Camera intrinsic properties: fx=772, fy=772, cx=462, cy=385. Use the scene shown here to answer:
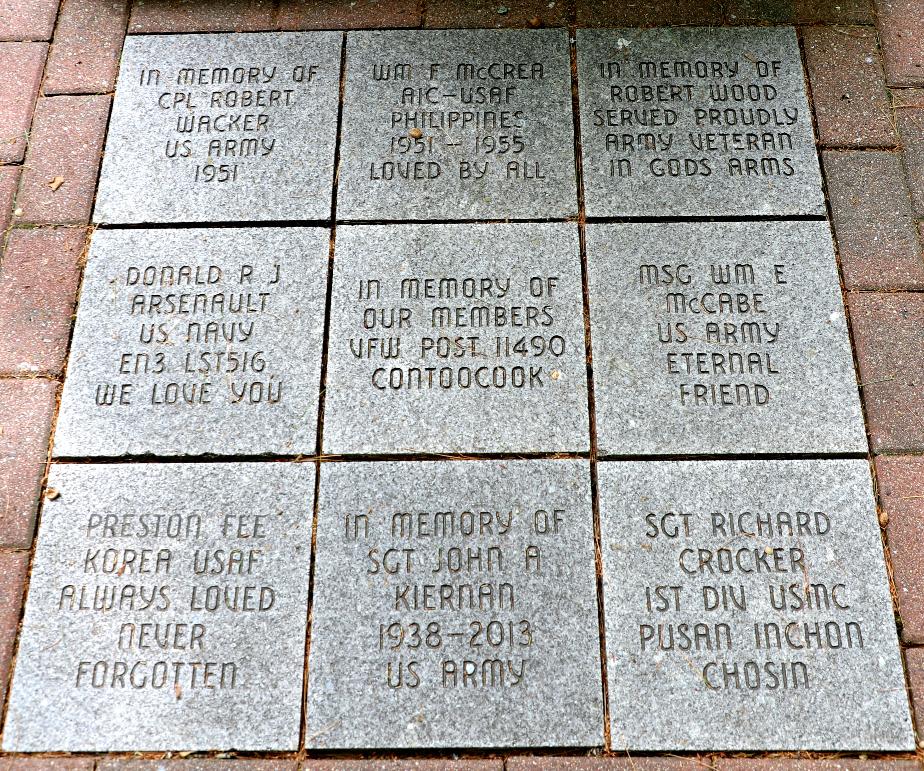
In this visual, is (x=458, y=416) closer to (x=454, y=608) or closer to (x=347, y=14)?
(x=454, y=608)

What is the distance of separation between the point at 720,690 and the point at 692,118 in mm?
2198

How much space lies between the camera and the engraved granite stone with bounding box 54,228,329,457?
Answer: 2764mm

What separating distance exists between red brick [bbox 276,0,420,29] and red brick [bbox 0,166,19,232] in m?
1.30

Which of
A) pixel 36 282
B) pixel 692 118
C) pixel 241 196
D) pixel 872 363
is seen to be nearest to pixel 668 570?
pixel 872 363

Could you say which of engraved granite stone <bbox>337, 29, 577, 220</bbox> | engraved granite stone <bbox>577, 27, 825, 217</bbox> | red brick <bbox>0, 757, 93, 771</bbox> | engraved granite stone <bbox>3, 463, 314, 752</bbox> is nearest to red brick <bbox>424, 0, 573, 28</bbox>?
engraved granite stone <bbox>337, 29, 577, 220</bbox>

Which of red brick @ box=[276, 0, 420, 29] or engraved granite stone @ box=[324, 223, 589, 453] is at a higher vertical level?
red brick @ box=[276, 0, 420, 29]

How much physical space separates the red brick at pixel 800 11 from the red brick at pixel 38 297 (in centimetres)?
298

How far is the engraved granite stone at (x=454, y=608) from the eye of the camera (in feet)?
8.03

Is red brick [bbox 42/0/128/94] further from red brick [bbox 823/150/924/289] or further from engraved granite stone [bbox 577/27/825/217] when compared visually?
red brick [bbox 823/150/924/289]

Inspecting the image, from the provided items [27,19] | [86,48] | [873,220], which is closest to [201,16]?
[86,48]

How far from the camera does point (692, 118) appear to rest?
3.18 m

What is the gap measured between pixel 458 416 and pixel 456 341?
0.29m

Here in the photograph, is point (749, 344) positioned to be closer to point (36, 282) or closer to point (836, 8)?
point (836, 8)

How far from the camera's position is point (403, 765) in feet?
7.97
